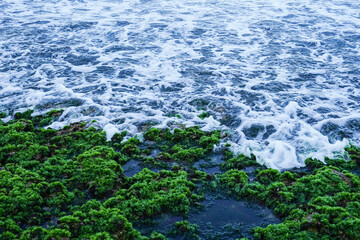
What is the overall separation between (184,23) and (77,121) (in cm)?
1250

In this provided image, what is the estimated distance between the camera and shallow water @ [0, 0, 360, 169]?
9273 millimetres

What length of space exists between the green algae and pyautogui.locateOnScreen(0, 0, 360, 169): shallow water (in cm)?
77

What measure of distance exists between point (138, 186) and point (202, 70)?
774cm

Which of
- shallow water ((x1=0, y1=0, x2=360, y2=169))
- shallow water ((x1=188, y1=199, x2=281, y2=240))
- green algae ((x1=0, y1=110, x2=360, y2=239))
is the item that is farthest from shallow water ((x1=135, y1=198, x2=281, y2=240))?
shallow water ((x1=0, y1=0, x2=360, y2=169))

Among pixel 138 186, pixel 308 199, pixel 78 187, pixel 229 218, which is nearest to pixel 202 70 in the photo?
pixel 138 186

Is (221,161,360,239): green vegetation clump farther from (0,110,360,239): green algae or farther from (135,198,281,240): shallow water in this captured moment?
(135,198,281,240): shallow water

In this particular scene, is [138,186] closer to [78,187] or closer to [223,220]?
[78,187]

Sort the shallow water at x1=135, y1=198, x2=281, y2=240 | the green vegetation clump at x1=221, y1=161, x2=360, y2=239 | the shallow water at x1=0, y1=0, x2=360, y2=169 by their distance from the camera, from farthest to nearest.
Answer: the shallow water at x1=0, y1=0, x2=360, y2=169, the shallow water at x1=135, y1=198, x2=281, y2=240, the green vegetation clump at x1=221, y1=161, x2=360, y2=239

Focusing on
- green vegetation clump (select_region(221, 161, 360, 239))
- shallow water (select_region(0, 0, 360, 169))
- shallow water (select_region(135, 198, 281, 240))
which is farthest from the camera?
A: shallow water (select_region(0, 0, 360, 169))

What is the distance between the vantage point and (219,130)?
29.1 feet

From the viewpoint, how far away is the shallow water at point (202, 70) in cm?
927

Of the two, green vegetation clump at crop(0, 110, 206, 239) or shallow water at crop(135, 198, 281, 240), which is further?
shallow water at crop(135, 198, 281, 240)

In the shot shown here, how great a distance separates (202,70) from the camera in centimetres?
1319

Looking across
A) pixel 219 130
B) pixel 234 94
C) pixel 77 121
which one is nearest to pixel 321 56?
pixel 234 94
